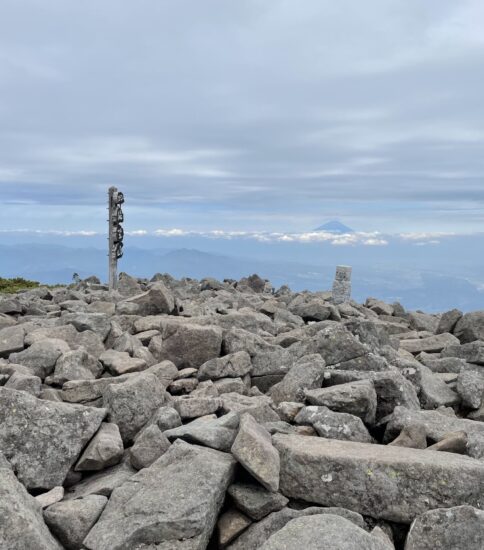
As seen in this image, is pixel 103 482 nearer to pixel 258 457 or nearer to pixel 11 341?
pixel 258 457

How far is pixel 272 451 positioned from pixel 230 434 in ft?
2.87

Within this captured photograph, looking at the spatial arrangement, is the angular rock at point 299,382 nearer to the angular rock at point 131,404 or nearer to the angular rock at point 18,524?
the angular rock at point 131,404

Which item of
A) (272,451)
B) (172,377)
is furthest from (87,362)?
(272,451)

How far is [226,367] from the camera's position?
37.4 feet

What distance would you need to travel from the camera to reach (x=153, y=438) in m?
7.57

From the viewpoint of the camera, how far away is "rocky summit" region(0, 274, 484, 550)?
6.02m

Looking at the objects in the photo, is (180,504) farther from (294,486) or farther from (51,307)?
(51,307)

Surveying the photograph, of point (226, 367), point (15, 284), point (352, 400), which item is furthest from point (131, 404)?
point (15, 284)

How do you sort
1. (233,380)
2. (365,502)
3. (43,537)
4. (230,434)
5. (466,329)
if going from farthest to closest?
(466,329), (233,380), (230,434), (365,502), (43,537)

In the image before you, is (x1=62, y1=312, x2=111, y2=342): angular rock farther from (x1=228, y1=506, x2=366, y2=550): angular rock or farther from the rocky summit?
(x1=228, y1=506, x2=366, y2=550): angular rock

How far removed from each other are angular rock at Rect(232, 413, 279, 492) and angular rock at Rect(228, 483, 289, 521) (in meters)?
0.11

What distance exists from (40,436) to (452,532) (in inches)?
205

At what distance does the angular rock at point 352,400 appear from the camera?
871 cm

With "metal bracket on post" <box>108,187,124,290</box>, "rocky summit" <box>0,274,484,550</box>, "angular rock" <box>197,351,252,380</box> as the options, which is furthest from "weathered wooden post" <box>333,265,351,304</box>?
"angular rock" <box>197,351,252,380</box>
